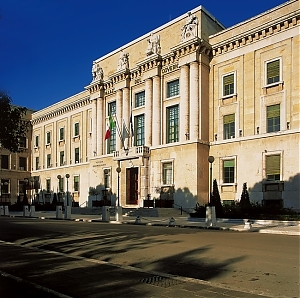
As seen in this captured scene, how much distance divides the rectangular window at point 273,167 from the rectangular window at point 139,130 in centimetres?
1449

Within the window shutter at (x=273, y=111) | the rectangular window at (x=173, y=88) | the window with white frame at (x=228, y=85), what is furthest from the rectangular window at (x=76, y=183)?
the window shutter at (x=273, y=111)

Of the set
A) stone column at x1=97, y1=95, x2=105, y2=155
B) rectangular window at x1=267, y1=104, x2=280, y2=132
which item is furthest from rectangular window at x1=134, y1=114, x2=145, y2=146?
rectangular window at x1=267, y1=104, x2=280, y2=132

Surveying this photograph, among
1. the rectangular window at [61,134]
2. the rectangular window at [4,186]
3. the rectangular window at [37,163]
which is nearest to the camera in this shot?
the rectangular window at [61,134]

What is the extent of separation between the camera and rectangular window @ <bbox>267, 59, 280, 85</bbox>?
31494 mm

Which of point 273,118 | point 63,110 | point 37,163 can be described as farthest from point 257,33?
point 37,163

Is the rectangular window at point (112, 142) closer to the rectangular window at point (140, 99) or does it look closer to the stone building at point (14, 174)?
the rectangular window at point (140, 99)

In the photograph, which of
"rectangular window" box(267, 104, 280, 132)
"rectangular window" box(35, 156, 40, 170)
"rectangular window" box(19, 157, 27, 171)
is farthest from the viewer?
"rectangular window" box(19, 157, 27, 171)

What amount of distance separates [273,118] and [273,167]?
406 centimetres

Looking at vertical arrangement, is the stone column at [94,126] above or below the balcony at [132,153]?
above

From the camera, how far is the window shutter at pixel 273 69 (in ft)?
104

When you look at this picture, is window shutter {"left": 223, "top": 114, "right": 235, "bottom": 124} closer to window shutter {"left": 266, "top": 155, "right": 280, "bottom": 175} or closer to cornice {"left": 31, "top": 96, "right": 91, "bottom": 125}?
window shutter {"left": 266, "top": 155, "right": 280, "bottom": 175}

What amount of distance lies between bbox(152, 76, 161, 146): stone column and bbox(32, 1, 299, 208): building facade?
4.0 inches

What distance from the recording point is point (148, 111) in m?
39.9

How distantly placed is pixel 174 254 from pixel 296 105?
22129 mm
